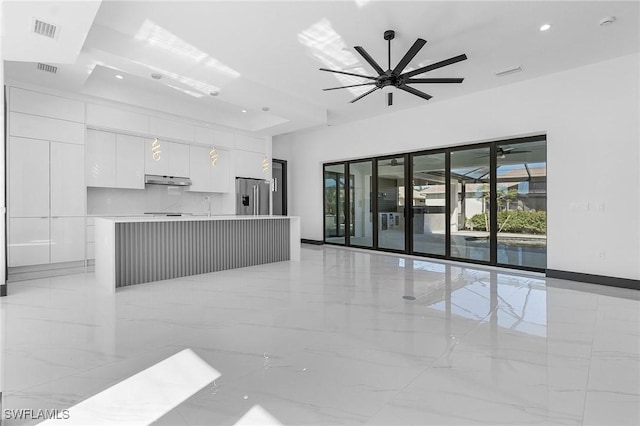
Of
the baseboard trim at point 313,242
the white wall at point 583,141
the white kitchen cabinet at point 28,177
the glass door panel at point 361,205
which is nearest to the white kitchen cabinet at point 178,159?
the white kitchen cabinet at point 28,177

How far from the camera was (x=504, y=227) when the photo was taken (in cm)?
580

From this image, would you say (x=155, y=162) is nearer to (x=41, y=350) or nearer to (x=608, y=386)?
(x=41, y=350)

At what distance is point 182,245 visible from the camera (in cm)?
498

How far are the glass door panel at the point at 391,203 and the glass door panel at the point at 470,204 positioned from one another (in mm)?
1166

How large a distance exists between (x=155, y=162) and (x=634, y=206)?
7.92 meters

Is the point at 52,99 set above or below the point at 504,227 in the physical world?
above

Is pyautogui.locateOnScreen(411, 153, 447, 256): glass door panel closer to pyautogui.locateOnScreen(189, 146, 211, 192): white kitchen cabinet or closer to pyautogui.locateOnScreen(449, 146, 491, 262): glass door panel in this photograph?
pyautogui.locateOnScreen(449, 146, 491, 262): glass door panel

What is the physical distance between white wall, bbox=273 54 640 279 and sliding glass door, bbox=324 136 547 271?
29 centimetres

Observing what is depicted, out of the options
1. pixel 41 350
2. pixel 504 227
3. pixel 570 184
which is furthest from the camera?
pixel 504 227

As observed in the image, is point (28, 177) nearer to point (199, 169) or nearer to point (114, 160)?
point (114, 160)

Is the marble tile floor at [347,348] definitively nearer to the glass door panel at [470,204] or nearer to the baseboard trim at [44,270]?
the baseboard trim at [44,270]

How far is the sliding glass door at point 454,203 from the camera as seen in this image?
18.2ft

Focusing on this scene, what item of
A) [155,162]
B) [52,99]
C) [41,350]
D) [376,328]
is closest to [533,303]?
[376,328]

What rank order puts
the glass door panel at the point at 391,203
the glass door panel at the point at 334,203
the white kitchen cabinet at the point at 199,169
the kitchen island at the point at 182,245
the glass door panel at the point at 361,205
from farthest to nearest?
the glass door panel at the point at 334,203, the glass door panel at the point at 361,205, the glass door panel at the point at 391,203, the white kitchen cabinet at the point at 199,169, the kitchen island at the point at 182,245
